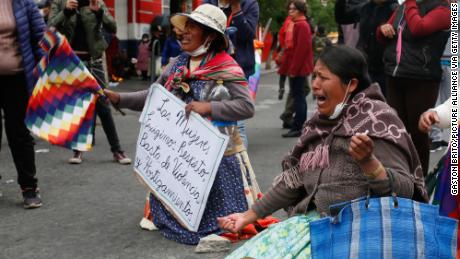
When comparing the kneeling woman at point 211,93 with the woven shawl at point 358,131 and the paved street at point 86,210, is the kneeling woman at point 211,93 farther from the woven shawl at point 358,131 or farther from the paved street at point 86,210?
the woven shawl at point 358,131

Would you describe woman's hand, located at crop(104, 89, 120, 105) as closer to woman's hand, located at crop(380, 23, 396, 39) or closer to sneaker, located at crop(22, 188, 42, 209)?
sneaker, located at crop(22, 188, 42, 209)

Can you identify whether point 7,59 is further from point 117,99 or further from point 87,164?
point 87,164

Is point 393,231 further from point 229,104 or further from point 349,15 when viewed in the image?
point 349,15

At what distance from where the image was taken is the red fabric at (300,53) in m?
8.91

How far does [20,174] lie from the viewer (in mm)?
5277

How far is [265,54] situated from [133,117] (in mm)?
22343

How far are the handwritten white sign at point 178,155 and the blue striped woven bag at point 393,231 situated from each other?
1.95m

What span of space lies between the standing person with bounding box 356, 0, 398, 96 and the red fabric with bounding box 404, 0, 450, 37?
0.93 metres

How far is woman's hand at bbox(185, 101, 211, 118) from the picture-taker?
4297 millimetres

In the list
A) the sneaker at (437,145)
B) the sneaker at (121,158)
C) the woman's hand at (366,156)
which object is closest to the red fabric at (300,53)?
the sneaker at (437,145)

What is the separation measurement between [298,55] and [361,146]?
6.68m

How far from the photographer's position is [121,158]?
6.99 m

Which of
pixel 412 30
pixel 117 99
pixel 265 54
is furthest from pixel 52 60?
pixel 265 54

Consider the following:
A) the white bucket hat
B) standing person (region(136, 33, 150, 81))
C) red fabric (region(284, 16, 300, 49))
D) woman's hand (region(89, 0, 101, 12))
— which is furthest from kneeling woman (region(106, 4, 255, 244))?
standing person (region(136, 33, 150, 81))
